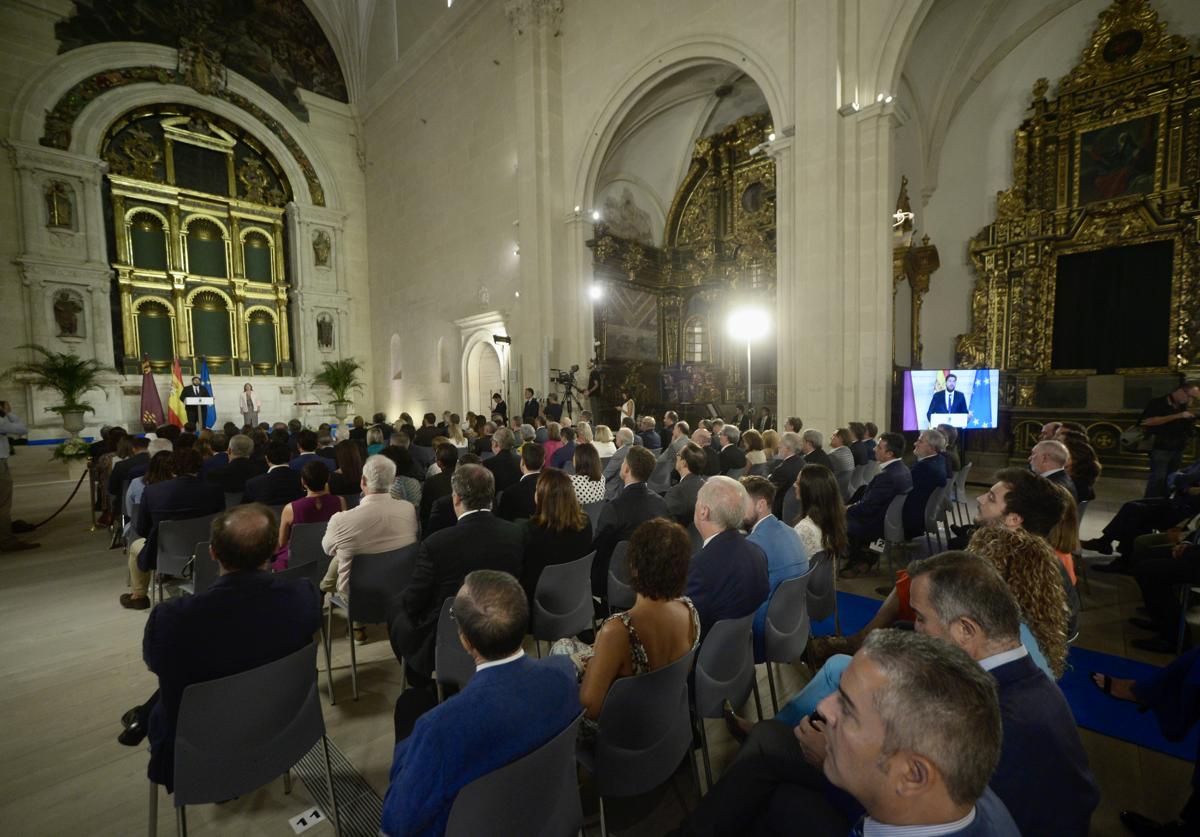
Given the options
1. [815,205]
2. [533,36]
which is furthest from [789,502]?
[533,36]

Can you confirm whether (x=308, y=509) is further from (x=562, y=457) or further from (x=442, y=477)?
(x=562, y=457)

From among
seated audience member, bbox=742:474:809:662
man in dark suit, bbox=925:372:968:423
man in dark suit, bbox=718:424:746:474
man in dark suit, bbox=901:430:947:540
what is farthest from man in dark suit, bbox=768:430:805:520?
man in dark suit, bbox=925:372:968:423

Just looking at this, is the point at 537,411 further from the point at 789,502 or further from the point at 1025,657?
the point at 1025,657

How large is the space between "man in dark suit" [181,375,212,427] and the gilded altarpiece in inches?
391

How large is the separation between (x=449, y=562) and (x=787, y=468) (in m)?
3.19

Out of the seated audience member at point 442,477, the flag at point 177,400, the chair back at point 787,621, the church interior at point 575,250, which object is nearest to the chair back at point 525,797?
the church interior at point 575,250

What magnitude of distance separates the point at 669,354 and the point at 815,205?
Answer: 7088 millimetres

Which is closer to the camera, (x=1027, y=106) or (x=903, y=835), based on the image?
(x=903, y=835)

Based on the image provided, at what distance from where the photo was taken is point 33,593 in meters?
4.34

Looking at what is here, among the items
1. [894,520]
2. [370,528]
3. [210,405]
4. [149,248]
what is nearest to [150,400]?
[210,405]

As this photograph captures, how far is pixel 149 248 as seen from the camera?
13531 millimetres

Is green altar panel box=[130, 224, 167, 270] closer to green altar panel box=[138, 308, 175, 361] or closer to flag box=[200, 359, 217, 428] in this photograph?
green altar panel box=[138, 308, 175, 361]

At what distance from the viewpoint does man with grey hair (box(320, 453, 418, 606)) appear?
9.33 ft

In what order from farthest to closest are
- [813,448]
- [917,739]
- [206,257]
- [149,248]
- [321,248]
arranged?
[321,248], [206,257], [149,248], [813,448], [917,739]
